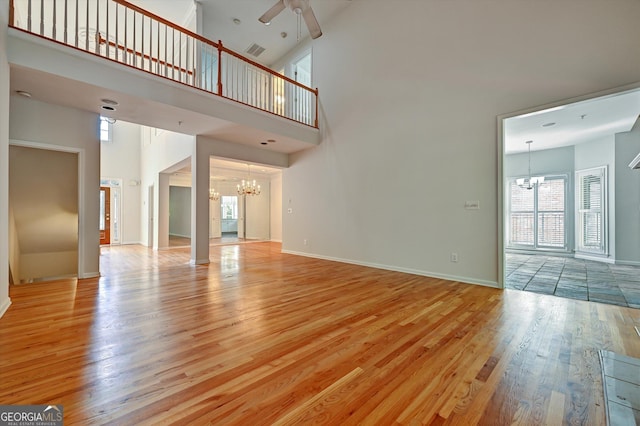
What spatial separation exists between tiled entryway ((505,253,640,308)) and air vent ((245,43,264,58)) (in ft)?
27.8

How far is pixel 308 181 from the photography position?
22.2ft

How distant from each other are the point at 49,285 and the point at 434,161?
6268 mm

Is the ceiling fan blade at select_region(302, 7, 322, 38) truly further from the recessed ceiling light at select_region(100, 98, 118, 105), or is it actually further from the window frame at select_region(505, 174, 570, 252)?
the window frame at select_region(505, 174, 570, 252)

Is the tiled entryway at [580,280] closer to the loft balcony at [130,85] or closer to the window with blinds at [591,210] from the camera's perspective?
the window with blinds at [591,210]

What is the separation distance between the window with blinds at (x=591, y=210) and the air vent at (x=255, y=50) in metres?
9.37

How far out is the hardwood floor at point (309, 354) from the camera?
1415 mm

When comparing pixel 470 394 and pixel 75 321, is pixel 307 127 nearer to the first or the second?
pixel 75 321

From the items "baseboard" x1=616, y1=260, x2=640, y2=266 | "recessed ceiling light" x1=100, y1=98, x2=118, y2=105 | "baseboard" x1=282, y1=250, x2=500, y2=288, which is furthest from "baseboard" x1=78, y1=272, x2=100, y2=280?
"baseboard" x1=616, y1=260, x2=640, y2=266

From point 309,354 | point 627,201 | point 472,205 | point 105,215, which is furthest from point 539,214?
point 105,215

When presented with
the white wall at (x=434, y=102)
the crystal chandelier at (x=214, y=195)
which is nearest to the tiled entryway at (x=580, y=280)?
the white wall at (x=434, y=102)

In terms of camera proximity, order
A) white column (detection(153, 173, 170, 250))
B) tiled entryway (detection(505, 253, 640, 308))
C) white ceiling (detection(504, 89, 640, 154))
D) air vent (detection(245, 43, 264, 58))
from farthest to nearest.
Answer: white column (detection(153, 173, 170, 250)), air vent (detection(245, 43, 264, 58)), white ceiling (detection(504, 89, 640, 154)), tiled entryway (detection(505, 253, 640, 308))

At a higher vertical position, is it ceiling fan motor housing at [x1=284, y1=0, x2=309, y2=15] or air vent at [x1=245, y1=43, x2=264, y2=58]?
air vent at [x1=245, y1=43, x2=264, y2=58]

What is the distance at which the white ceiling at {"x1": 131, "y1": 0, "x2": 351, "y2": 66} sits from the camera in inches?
243

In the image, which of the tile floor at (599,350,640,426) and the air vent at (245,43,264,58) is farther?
the air vent at (245,43,264,58)
